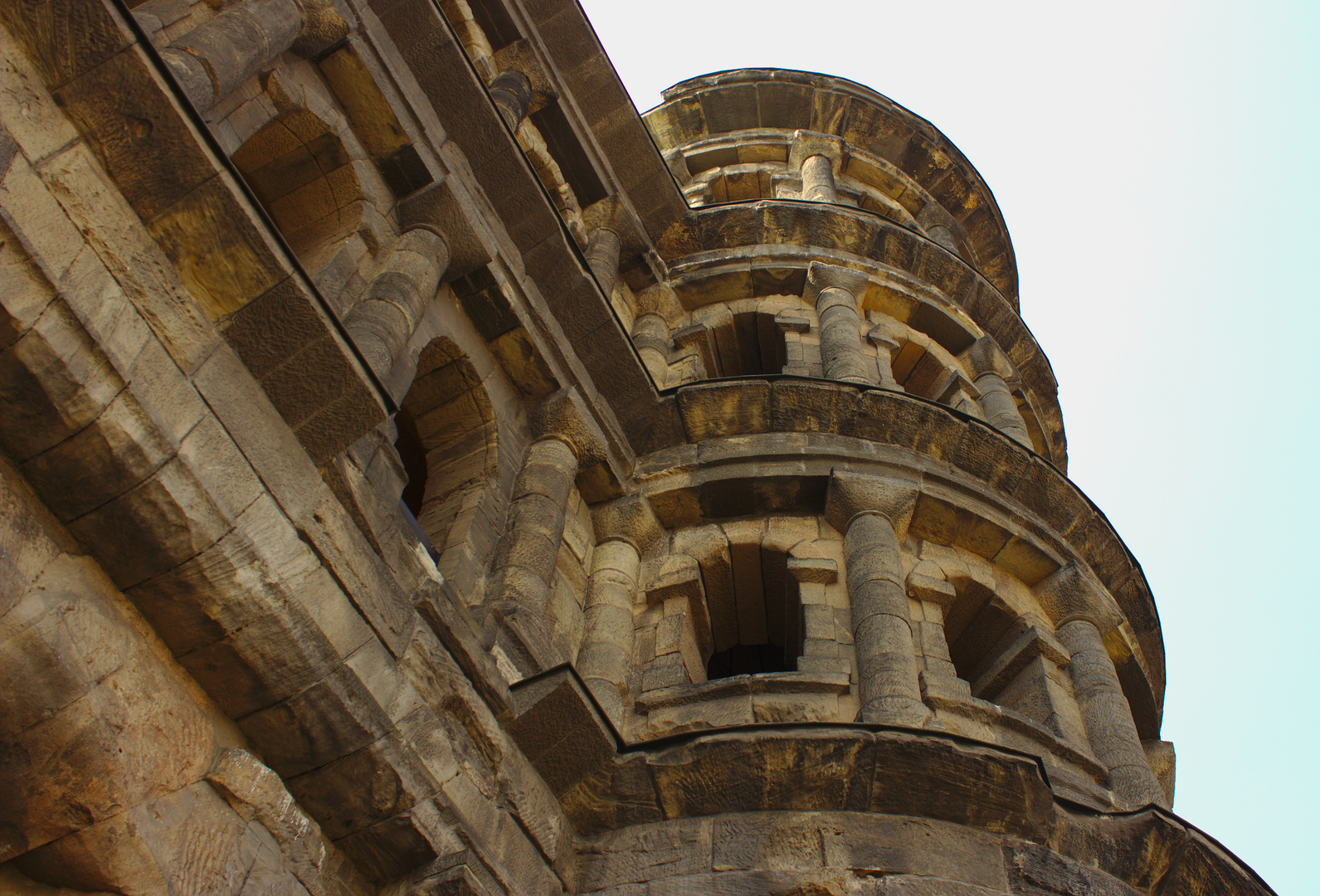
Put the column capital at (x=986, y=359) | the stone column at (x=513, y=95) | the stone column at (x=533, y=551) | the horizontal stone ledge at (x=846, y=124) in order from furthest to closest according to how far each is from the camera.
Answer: the horizontal stone ledge at (x=846, y=124)
the column capital at (x=986, y=359)
the stone column at (x=513, y=95)
the stone column at (x=533, y=551)

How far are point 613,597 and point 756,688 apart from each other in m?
1.74

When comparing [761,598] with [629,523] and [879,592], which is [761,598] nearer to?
[629,523]

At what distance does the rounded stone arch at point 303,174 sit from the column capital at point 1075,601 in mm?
7389

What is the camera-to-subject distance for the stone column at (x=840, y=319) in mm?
13578

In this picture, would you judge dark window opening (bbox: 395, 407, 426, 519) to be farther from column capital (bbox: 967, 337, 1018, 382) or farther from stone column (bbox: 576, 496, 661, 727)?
column capital (bbox: 967, 337, 1018, 382)

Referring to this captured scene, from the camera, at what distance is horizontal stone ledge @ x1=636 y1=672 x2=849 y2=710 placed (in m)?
8.50

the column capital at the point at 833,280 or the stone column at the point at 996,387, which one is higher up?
the column capital at the point at 833,280

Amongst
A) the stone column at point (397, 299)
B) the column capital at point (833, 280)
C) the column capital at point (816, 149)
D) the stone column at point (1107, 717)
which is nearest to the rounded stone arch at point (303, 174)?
the stone column at point (397, 299)

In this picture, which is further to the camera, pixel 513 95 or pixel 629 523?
pixel 513 95

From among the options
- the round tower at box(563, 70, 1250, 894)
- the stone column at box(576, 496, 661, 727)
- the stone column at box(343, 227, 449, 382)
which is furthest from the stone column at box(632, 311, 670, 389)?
the stone column at box(343, 227, 449, 382)

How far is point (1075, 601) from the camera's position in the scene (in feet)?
35.6

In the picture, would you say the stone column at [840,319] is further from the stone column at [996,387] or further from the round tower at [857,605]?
the stone column at [996,387]

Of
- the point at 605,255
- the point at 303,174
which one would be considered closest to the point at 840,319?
the point at 605,255

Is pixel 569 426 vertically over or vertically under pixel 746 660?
over
